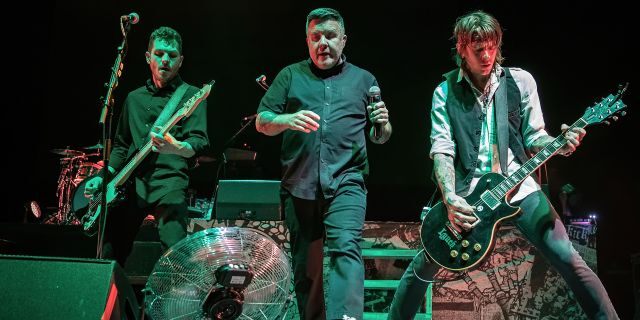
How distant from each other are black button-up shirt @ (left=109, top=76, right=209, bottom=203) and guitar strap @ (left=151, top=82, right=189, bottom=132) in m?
0.03

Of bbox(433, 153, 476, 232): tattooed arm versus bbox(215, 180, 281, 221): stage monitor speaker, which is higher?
bbox(433, 153, 476, 232): tattooed arm

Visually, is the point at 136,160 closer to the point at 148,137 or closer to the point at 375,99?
the point at 148,137

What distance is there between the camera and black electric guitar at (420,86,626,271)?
138 inches

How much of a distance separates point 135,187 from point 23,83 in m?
5.21

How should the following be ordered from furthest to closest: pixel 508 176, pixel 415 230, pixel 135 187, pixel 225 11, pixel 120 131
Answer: pixel 225 11 → pixel 415 230 → pixel 120 131 → pixel 135 187 → pixel 508 176

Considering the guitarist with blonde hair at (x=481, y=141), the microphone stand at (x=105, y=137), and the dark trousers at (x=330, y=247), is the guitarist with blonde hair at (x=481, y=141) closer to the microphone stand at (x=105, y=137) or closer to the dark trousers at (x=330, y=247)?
the dark trousers at (x=330, y=247)

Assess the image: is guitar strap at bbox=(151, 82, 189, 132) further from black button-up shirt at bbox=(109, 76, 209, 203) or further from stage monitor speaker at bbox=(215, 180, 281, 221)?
stage monitor speaker at bbox=(215, 180, 281, 221)

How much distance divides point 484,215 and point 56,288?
2.35 m

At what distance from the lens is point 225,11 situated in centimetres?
828

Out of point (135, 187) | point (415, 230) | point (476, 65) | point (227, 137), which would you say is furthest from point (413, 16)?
point (135, 187)

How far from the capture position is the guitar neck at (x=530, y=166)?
353 cm

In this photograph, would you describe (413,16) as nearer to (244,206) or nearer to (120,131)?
(244,206)

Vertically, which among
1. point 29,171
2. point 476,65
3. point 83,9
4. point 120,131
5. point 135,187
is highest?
point 83,9

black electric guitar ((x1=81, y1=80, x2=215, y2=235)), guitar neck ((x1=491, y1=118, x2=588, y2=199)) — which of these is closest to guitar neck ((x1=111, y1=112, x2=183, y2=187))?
black electric guitar ((x1=81, y1=80, x2=215, y2=235))
